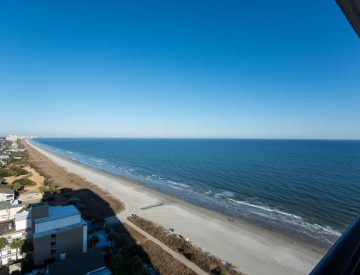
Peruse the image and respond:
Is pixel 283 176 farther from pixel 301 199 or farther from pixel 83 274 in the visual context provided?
pixel 83 274

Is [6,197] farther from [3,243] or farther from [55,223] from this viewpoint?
[55,223]

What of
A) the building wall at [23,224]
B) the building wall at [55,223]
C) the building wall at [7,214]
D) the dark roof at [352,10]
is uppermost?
the dark roof at [352,10]

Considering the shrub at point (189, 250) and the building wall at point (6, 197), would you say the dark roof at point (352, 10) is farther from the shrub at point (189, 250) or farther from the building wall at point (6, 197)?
the building wall at point (6, 197)

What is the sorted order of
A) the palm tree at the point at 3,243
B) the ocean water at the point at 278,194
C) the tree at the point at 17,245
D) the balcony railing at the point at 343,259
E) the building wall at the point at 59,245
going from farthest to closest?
the ocean water at the point at 278,194 < the tree at the point at 17,245 < the palm tree at the point at 3,243 < the building wall at the point at 59,245 < the balcony railing at the point at 343,259

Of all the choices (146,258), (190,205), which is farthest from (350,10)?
(190,205)

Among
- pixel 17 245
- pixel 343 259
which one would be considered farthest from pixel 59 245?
pixel 343 259

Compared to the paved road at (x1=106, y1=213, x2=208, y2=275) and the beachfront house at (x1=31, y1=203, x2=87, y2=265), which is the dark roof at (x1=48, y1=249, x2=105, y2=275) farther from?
the paved road at (x1=106, y1=213, x2=208, y2=275)

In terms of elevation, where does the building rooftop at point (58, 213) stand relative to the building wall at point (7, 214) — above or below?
above

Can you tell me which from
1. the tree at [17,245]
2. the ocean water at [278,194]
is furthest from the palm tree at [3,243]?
the ocean water at [278,194]
